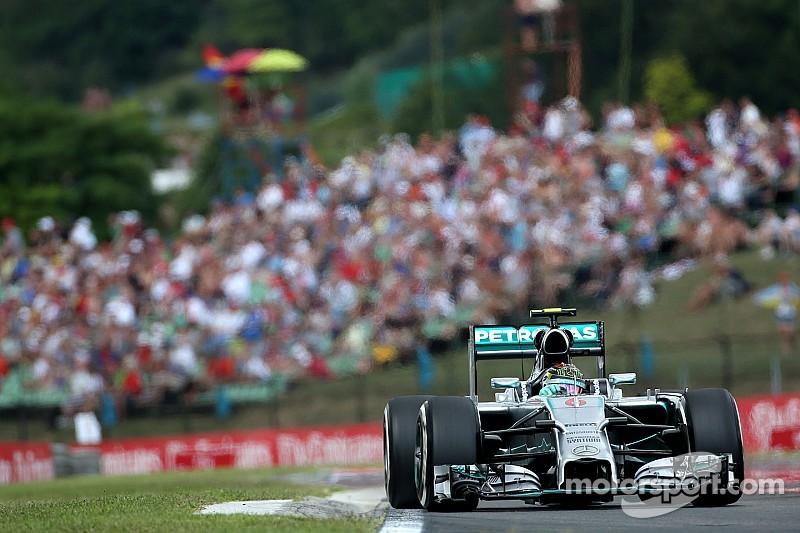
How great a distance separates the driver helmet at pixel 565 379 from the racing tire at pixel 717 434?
0.91m

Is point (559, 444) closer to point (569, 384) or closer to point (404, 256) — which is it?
point (569, 384)

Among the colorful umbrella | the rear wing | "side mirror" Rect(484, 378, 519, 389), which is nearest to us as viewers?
"side mirror" Rect(484, 378, 519, 389)

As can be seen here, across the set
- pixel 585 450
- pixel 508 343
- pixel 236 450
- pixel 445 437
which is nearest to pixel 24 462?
pixel 236 450

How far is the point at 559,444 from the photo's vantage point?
1095cm

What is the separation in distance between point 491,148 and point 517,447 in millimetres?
18612

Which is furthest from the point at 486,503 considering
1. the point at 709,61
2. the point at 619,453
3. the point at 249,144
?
the point at 709,61

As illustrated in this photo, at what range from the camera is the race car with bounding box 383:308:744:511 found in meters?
11.0

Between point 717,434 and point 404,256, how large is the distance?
57.9 feet

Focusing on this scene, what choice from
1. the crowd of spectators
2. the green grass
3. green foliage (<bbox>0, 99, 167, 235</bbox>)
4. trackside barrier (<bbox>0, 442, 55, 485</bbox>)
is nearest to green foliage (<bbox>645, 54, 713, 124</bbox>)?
the crowd of spectators

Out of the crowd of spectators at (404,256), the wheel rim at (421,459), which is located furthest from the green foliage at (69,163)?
the wheel rim at (421,459)

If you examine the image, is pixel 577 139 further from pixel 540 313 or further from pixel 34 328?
pixel 540 313

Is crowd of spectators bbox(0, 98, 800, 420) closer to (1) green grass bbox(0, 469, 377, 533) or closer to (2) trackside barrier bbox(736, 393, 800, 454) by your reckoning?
(2) trackside barrier bbox(736, 393, 800, 454)

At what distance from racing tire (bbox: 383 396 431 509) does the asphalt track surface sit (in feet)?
0.47
